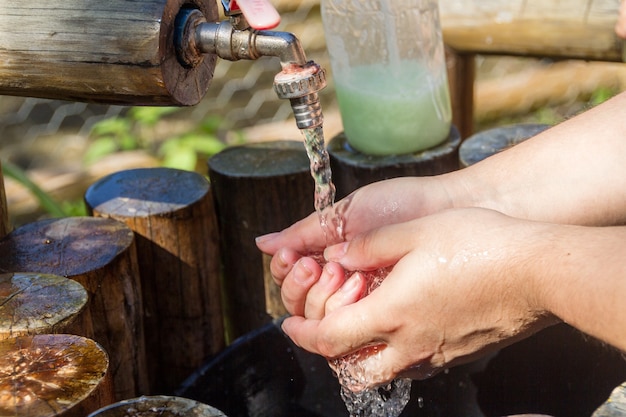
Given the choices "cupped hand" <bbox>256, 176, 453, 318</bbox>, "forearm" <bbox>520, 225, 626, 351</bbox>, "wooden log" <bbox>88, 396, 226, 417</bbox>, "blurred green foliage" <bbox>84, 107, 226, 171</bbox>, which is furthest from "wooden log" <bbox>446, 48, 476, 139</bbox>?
"wooden log" <bbox>88, 396, 226, 417</bbox>

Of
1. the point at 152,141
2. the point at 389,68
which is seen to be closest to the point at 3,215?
the point at 389,68

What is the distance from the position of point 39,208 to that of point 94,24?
207cm

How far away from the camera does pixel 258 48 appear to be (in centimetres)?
131

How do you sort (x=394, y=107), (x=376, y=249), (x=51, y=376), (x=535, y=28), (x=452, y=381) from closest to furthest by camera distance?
(x=51, y=376), (x=376, y=249), (x=452, y=381), (x=394, y=107), (x=535, y=28)

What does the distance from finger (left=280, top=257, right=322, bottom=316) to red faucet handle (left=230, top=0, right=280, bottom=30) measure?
1.52ft

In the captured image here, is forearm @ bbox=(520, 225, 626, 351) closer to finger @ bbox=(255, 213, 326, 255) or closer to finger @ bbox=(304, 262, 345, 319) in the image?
finger @ bbox=(304, 262, 345, 319)

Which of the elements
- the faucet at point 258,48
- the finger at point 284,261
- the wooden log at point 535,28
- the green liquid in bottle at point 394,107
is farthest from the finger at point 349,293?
the wooden log at point 535,28

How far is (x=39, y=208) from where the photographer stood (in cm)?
326

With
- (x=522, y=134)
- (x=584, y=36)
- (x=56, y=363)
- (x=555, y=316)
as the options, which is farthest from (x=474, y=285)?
(x=584, y=36)

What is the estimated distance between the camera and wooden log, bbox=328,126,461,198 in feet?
6.61

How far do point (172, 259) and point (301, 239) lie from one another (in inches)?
Result: 15.9

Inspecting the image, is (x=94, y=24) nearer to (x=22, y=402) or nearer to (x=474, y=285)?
(x=22, y=402)

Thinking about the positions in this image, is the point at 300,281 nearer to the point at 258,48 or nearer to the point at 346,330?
the point at 346,330

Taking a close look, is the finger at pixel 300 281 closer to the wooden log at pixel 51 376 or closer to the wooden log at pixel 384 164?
the wooden log at pixel 51 376
